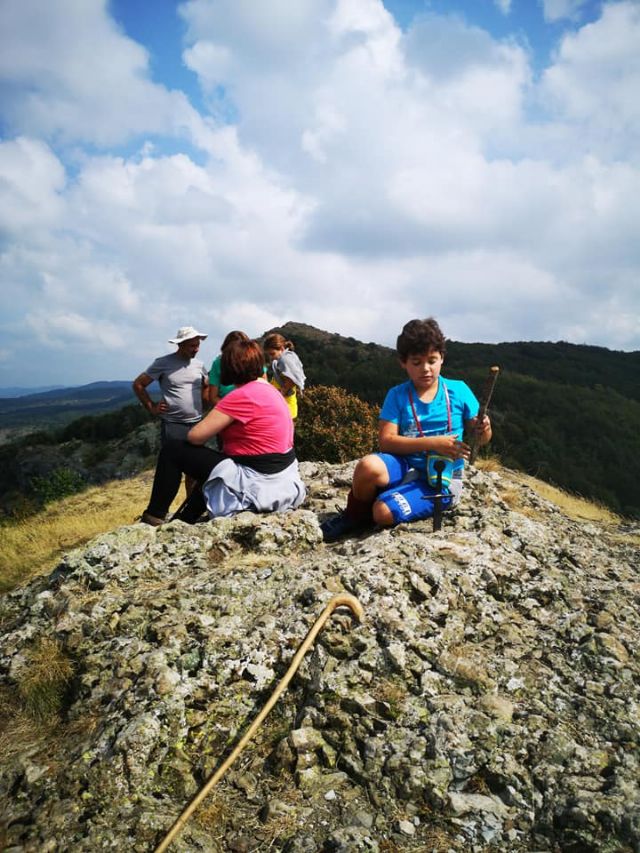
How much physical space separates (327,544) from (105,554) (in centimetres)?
174

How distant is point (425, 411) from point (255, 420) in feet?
4.55

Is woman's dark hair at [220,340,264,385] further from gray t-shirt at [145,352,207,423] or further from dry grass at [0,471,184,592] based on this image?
dry grass at [0,471,184,592]

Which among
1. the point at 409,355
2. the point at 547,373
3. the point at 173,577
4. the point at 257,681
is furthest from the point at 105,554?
the point at 547,373

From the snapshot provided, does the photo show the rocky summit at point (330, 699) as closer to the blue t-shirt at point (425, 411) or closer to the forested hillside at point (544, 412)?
the blue t-shirt at point (425, 411)

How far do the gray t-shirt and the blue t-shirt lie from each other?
2.78 m

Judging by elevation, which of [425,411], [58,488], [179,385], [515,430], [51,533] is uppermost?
[179,385]

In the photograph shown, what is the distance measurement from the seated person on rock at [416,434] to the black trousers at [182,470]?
135 cm

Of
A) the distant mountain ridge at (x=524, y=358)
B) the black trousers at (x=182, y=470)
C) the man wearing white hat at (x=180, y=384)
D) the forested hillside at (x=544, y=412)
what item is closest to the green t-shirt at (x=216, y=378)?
the man wearing white hat at (x=180, y=384)

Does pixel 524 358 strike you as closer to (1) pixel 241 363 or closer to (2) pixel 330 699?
(1) pixel 241 363

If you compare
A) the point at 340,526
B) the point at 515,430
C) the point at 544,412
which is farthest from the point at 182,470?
the point at 544,412

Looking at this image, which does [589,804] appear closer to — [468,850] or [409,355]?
[468,850]

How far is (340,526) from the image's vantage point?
4414mm

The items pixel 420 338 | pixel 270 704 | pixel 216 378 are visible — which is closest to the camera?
pixel 270 704

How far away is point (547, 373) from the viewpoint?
157 feet
